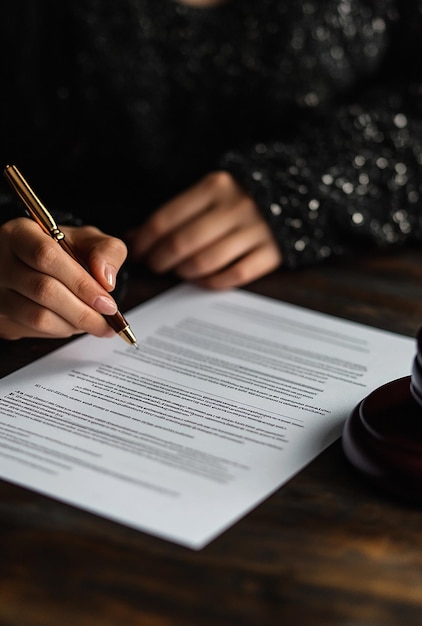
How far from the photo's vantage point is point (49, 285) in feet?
2.75

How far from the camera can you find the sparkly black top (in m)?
1.16

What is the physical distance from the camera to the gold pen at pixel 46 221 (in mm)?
838

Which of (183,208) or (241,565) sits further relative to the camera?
(183,208)

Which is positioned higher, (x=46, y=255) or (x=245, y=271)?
(x=46, y=255)

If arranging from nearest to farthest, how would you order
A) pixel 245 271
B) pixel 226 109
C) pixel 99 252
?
pixel 99 252 < pixel 245 271 < pixel 226 109

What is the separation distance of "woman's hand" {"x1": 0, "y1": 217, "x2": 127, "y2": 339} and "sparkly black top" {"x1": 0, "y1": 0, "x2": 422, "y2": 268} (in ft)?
0.92

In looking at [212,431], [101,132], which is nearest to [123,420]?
[212,431]

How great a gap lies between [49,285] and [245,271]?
282 millimetres

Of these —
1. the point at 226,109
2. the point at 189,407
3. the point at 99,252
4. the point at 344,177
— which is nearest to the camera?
the point at 189,407

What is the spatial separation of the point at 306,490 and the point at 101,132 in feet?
2.54

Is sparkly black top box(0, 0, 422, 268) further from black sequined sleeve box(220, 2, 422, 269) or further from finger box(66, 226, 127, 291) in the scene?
finger box(66, 226, 127, 291)

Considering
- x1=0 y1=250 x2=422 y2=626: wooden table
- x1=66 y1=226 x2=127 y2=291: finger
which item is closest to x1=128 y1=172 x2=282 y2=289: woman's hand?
x1=66 y1=226 x2=127 y2=291: finger

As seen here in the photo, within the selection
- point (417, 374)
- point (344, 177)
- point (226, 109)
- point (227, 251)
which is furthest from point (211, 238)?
point (417, 374)

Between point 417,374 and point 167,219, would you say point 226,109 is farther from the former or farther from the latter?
point 417,374
